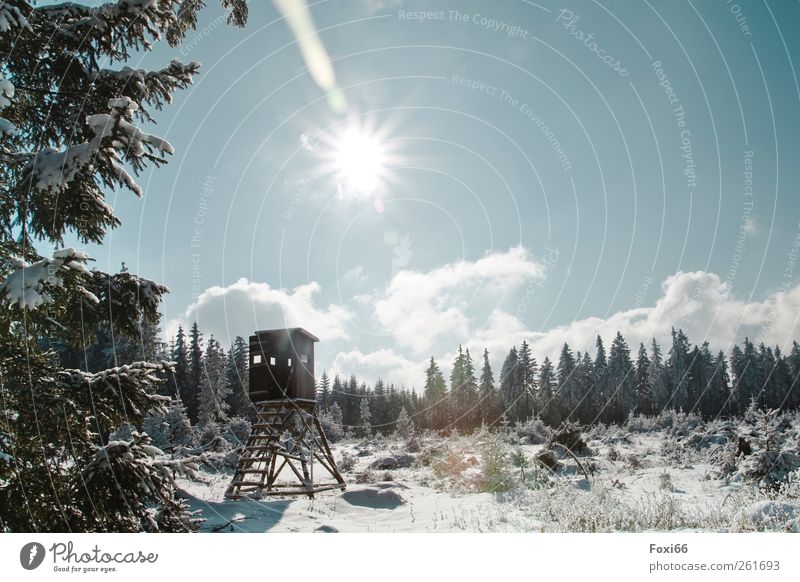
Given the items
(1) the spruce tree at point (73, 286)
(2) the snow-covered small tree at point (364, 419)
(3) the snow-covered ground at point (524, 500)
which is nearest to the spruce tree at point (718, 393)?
(2) the snow-covered small tree at point (364, 419)

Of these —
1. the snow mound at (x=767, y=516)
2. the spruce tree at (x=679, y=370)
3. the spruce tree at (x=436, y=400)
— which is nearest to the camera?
the snow mound at (x=767, y=516)

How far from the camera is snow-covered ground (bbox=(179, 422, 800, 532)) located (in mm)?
7566

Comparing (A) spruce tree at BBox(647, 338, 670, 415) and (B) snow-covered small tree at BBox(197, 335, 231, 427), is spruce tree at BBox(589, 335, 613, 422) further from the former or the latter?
(B) snow-covered small tree at BBox(197, 335, 231, 427)

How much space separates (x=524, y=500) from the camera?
437 inches

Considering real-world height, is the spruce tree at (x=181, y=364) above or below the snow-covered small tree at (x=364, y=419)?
above

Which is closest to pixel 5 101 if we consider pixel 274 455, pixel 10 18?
pixel 10 18

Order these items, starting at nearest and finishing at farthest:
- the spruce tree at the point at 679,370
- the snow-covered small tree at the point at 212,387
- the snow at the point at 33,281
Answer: the snow at the point at 33,281, the snow-covered small tree at the point at 212,387, the spruce tree at the point at 679,370

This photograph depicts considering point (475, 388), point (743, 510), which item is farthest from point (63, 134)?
point (475, 388)

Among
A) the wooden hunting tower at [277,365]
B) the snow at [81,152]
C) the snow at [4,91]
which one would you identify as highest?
the snow at [4,91]

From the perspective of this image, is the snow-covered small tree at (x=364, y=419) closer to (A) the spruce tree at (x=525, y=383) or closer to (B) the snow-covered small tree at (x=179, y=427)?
(A) the spruce tree at (x=525, y=383)

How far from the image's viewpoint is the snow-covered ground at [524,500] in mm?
7566

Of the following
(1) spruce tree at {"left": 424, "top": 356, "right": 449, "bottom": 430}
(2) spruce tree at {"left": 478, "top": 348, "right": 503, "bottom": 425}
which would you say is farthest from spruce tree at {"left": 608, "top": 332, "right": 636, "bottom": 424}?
(1) spruce tree at {"left": 424, "top": 356, "right": 449, "bottom": 430}
